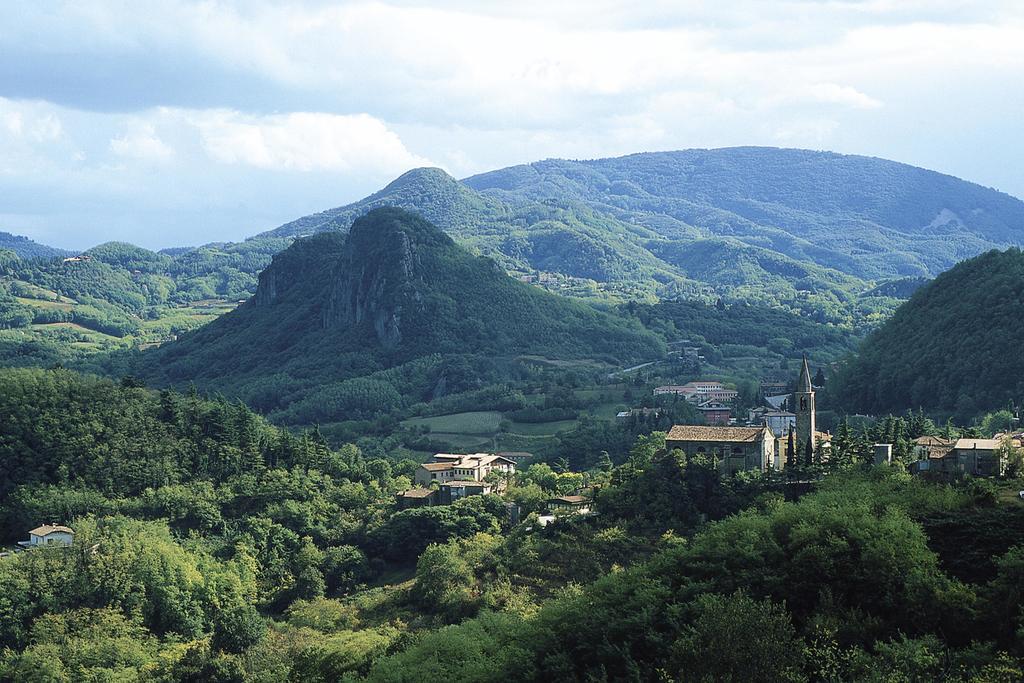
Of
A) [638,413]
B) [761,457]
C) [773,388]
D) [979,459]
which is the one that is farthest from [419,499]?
[773,388]

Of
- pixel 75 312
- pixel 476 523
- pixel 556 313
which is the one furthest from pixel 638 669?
pixel 75 312

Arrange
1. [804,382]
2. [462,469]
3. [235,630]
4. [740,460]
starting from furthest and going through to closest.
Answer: [462,469], [804,382], [740,460], [235,630]

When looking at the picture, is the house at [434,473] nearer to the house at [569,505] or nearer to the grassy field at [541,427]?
the house at [569,505]

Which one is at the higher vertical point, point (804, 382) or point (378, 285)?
point (378, 285)

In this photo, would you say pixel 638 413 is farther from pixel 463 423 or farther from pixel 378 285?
pixel 378 285

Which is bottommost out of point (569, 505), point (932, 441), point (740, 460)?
point (569, 505)

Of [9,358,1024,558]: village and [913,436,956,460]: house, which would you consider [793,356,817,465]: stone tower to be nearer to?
[9,358,1024,558]: village

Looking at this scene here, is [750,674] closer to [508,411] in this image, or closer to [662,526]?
[662,526]
